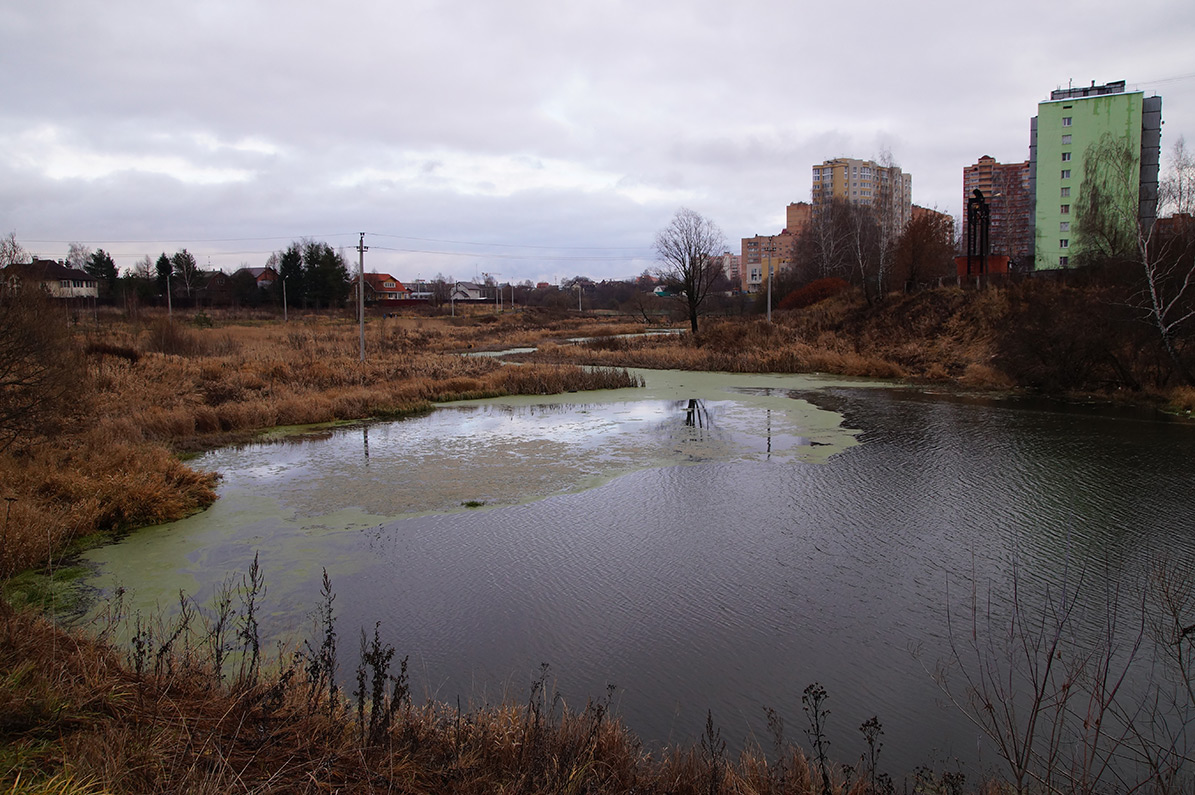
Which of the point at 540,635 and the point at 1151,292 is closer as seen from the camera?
the point at 540,635

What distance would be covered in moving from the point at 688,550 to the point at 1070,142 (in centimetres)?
4947

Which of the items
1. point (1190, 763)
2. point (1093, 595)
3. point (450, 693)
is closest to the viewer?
point (1190, 763)

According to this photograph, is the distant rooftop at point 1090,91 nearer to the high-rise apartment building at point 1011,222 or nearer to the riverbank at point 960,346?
the high-rise apartment building at point 1011,222

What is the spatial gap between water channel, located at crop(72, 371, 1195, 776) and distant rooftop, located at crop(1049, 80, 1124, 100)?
40292mm

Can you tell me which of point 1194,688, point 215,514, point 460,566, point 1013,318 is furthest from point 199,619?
point 1013,318

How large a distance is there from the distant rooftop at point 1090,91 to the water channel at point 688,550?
40.3 m

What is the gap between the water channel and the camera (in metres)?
5.15

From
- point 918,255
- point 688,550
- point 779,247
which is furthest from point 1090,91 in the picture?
point 779,247

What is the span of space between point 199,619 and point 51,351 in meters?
4.55

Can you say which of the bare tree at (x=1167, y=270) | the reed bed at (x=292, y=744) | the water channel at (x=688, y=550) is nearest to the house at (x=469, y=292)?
the bare tree at (x=1167, y=270)

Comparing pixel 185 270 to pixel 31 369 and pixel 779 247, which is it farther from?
pixel 779 247

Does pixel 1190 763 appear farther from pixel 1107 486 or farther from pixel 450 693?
pixel 1107 486

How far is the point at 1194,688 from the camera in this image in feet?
16.3

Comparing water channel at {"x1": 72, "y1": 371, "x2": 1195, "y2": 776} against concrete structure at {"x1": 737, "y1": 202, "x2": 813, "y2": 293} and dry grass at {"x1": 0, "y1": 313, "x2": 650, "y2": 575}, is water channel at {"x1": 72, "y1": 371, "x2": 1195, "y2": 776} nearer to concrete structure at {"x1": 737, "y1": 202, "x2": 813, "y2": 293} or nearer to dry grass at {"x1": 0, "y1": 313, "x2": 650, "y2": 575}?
dry grass at {"x1": 0, "y1": 313, "x2": 650, "y2": 575}
